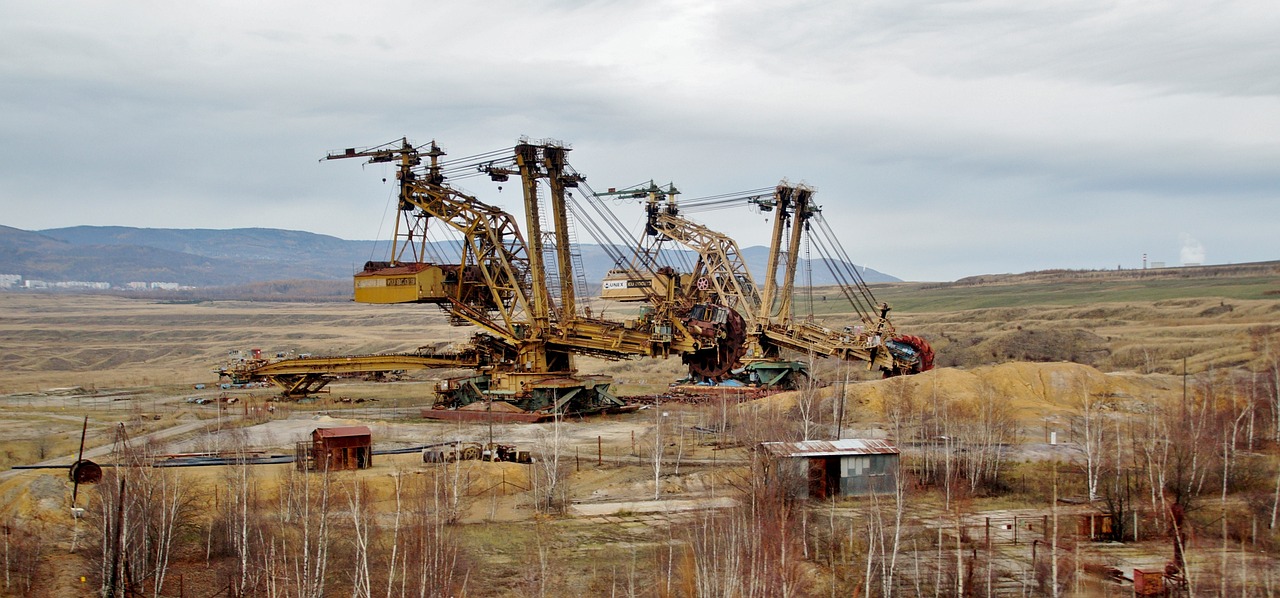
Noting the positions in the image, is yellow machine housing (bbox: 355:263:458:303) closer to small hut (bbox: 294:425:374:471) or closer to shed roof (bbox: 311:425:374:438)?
shed roof (bbox: 311:425:374:438)

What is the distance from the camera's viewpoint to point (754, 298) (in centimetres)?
5106

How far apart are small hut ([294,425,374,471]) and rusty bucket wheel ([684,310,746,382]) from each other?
18.8 m

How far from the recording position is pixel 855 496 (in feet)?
82.5

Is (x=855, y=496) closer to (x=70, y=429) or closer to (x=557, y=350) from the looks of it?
(x=557, y=350)

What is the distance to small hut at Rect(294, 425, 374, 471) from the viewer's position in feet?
88.5

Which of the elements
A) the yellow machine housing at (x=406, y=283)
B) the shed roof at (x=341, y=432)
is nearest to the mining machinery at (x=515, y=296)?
the yellow machine housing at (x=406, y=283)

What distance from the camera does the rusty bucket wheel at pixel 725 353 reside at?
44.8 m

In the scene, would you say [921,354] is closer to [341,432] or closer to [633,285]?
[633,285]

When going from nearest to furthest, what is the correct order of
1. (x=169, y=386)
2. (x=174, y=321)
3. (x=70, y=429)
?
(x=70, y=429) < (x=169, y=386) < (x=174, y=321)

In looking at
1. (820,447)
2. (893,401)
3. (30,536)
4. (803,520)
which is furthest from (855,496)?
(30,536)

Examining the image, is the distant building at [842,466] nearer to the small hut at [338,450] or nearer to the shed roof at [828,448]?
the shed roof at [828,448]

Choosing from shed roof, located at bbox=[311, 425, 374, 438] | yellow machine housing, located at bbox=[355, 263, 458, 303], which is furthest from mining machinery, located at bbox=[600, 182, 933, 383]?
shed roof, located at bbox=[311, 425, 374, 438]

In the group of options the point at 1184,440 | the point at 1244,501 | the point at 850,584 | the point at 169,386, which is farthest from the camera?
the point at 169,386

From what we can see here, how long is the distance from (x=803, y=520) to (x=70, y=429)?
2597 centimetres
